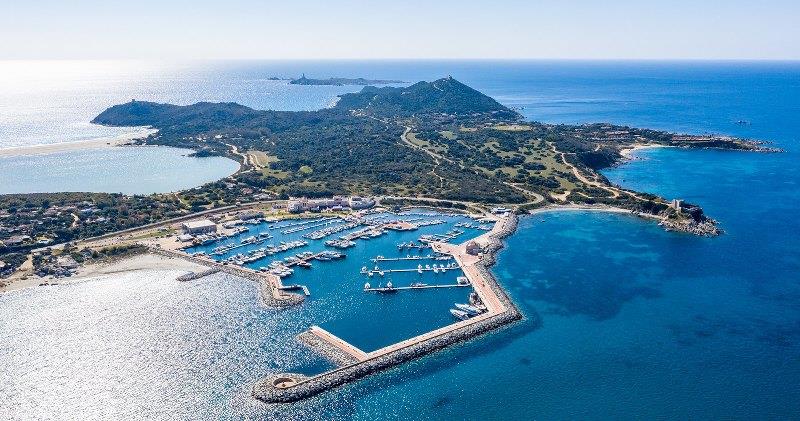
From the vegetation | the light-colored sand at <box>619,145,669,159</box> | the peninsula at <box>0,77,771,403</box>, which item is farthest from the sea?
the light-colored sand at <box>619,145,669,159</box>

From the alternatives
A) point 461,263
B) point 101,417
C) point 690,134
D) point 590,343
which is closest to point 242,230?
point 461,263

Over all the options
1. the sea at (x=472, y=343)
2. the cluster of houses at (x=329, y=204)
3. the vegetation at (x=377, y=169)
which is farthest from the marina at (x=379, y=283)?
the vegetation at (x=377, y=169)

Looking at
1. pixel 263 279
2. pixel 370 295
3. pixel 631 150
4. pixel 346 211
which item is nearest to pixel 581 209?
pixel 346 211

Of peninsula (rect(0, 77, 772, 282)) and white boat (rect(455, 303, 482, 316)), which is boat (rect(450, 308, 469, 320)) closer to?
white boat (rect(455, 303, 482, 316))

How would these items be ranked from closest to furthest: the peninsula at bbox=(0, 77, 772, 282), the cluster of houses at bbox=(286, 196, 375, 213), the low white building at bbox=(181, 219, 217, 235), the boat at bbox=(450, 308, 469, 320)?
the boat at bbox=(450, 308, 469, 320), the low white building at bbox=(181, 219, 217, 235), the peninsula at bbox=(0, 77, 772, 282), the cluster of houses at bbox=(286, 196, 375, 213)

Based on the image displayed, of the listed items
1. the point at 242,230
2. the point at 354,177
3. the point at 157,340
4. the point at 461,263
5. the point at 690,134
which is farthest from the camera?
the point at 690,134

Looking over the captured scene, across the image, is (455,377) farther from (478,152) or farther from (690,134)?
(690,134)
